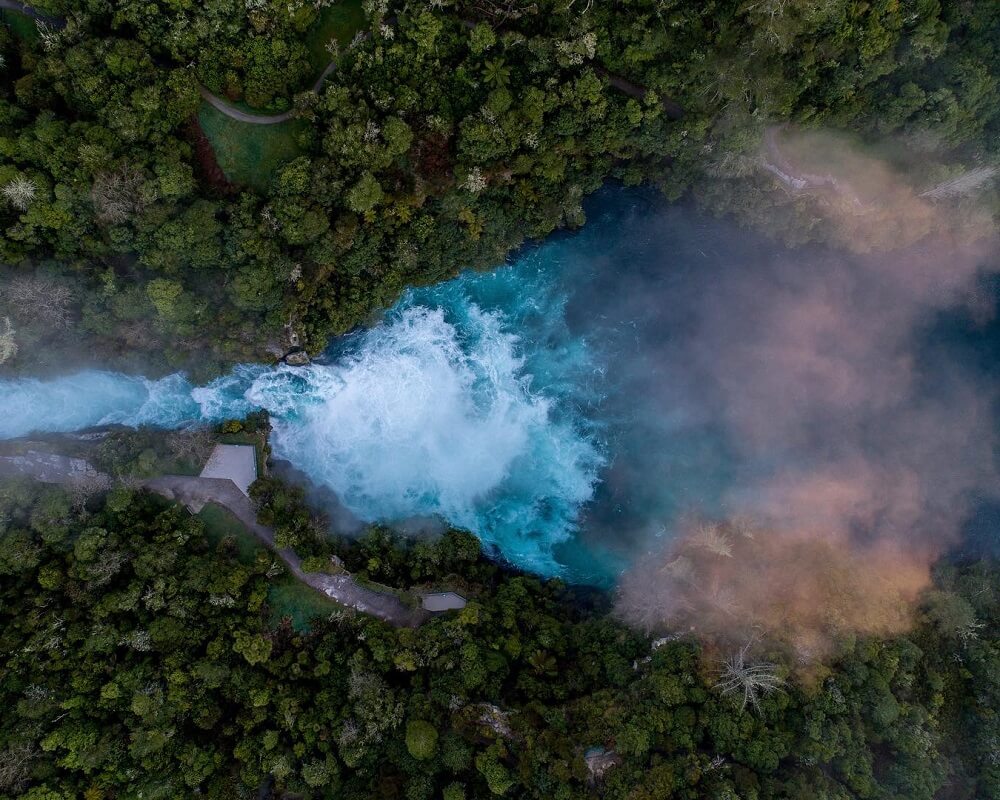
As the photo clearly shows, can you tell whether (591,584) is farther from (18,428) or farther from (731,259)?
(18,428)

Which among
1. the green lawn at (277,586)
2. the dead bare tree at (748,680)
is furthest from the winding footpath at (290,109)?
the dead bare tree at (748,680)

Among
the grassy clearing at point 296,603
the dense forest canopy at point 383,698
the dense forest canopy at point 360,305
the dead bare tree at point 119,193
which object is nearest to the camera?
the dense forest canopy at point 383,698

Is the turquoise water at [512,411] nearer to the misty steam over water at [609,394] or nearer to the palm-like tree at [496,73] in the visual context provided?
the misty steam over water at [609,394]

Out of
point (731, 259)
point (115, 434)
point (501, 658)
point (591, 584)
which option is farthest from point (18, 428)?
point (731, 259)

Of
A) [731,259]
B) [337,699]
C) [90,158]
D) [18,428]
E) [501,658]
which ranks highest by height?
[731,259]

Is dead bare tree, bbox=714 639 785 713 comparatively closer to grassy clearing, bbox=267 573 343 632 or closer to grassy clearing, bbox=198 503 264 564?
grassy clearing, bbox=267 573 343 632

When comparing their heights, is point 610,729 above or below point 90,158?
below
